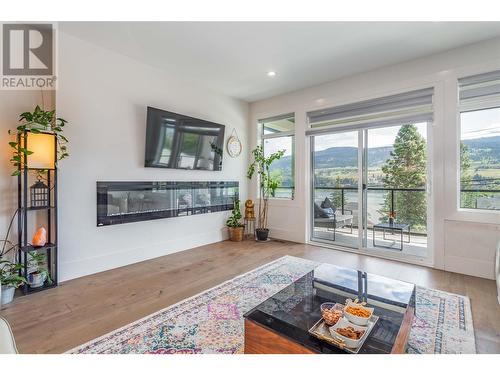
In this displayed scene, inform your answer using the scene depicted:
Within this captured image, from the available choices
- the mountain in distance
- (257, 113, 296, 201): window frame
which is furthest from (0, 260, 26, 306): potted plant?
the mountain in distance

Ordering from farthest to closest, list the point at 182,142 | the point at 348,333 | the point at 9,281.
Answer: the point at 182,142 → the point at 9,281 → the point at 348,333

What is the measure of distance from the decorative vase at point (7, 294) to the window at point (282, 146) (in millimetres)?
3836

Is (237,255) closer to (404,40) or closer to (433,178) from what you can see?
(433,178)

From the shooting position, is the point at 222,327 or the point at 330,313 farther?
the point at 222,327

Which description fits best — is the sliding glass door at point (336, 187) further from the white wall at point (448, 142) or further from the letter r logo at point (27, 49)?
the letter r logo at point (27, 49)

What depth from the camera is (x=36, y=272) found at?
2545 millimetres

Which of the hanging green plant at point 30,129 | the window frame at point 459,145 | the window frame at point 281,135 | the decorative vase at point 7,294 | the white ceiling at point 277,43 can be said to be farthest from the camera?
the window frame at point 281,135

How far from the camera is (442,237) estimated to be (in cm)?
321

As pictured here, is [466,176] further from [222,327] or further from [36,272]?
[36,272]

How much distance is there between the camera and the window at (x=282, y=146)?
4738 mm

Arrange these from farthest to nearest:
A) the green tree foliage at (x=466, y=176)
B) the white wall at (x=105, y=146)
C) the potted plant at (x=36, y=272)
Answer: the green tree foliage at (x=466, y=176)
the white wall at (x=105, y=146)
the potted plant at (x=36, y=272)

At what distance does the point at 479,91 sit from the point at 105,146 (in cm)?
454

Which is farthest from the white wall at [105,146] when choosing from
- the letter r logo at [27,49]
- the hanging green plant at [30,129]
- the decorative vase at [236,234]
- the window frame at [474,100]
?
the window frame at [474,100]

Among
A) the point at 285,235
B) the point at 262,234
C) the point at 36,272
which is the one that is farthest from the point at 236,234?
the point at 36,272
